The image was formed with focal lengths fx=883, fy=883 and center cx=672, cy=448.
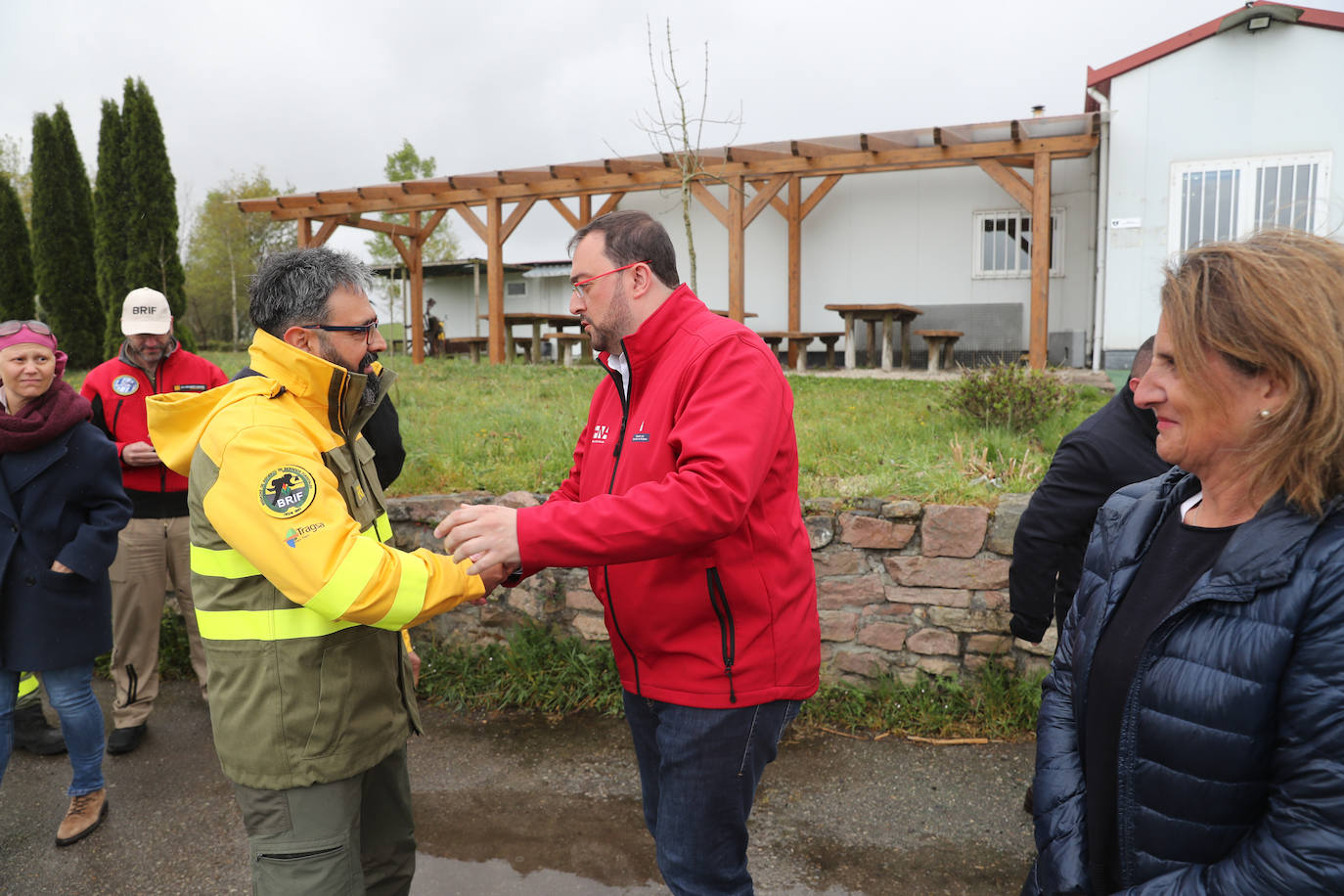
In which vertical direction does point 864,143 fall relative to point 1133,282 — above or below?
above

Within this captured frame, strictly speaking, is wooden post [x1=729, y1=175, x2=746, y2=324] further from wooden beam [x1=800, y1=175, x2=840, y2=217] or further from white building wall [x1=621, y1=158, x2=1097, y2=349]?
wooden beam [x1=800, y1=175, x2=840, y2=217]

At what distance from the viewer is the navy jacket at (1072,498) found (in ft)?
9.61

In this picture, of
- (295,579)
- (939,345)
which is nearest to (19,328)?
(295,579)

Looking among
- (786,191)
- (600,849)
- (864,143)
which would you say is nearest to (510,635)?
(600,849)

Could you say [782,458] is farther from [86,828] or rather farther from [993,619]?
[86,828]

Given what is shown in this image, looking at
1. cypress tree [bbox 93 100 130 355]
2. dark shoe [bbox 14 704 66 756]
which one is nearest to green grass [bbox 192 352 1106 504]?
dark shoe [bbox 14 704 66 756]

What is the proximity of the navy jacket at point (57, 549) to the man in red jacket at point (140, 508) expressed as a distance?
2.88 feet

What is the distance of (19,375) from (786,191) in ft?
46.0

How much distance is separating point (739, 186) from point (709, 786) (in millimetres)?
12382

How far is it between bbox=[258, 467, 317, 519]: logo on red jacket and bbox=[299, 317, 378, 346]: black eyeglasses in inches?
16.1

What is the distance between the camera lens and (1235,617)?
138 centimetres

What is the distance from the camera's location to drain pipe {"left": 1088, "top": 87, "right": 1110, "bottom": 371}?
12.2 m

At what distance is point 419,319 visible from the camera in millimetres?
16875

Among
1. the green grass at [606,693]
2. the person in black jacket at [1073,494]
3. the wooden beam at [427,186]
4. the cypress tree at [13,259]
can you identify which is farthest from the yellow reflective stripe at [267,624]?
the cypress tree at [13,259]
